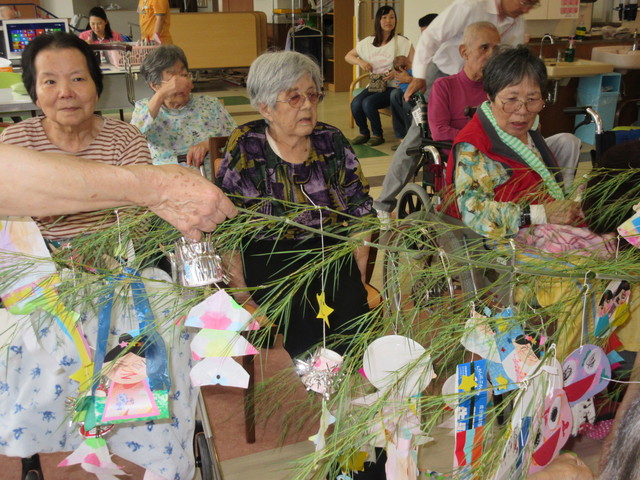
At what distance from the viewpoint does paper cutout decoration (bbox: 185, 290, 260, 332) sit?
0.86 m

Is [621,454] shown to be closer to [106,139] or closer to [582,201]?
[582,201]

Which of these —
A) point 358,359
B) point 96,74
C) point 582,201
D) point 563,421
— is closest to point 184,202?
point 358,359

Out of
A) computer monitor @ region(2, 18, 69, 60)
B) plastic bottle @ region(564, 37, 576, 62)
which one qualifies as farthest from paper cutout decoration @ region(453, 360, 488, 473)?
plastic bottle @ region(564, 37, 576, 62)

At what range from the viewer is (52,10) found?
12.0 m

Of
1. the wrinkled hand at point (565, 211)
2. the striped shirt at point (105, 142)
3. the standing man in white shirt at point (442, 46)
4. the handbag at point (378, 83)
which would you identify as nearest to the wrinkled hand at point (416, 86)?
the standing man in white shirt at point (442, 46)

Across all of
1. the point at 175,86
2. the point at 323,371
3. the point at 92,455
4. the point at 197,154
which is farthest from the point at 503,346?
the point at 175,86

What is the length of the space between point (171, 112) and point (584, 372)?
266 centimetres

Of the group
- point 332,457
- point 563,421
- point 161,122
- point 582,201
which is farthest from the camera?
point 161,122

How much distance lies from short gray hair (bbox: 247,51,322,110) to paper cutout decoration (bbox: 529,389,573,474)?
1556mm

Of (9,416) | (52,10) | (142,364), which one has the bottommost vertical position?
(9,416)

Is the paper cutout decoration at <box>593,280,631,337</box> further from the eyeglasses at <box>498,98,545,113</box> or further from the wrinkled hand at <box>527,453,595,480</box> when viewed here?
the eyeglasses at <box>498,98,545,113</box>

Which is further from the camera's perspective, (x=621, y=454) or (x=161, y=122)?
(x=161, y=122)

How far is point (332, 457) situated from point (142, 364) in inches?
23.9

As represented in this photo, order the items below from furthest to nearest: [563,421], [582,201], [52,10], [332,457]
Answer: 1. [52,10]
2. [582,201]
3. [563,421]
4. [332,457]
